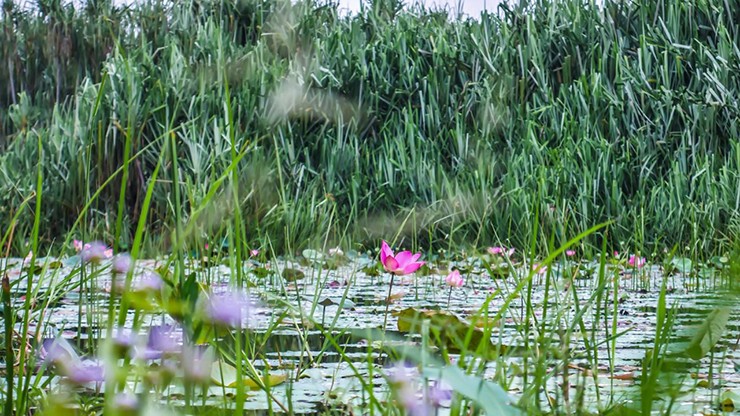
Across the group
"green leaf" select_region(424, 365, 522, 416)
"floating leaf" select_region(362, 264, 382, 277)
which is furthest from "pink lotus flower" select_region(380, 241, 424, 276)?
"floating leaf" select_region(362, 264, 382, 277)

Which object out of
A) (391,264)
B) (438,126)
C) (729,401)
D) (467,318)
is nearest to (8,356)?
(391,264)

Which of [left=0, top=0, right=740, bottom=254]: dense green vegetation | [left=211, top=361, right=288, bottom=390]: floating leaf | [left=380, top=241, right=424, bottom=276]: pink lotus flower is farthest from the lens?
[left=0, top=0, right=740, bottom=254]: dense green vegetation

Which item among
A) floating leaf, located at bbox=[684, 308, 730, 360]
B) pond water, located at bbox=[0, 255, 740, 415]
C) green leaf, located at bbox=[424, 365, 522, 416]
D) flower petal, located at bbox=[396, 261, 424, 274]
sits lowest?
pond water, located at bbox=[0, 255, 740, 415]

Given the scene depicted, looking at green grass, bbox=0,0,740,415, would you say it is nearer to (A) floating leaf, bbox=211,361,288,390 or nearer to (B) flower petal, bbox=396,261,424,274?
(B) flower petal, bbox=396,261,424,274

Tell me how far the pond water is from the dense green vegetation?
5.60ft

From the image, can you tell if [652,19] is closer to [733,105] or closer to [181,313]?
[733,105]

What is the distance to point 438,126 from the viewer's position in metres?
5.34

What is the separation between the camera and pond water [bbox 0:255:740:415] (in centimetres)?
103

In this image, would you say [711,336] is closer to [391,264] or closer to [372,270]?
[391,264]

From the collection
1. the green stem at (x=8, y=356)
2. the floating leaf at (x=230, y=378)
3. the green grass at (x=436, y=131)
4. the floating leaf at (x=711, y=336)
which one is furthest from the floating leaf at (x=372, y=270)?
the green stem at (x=8, y=356)

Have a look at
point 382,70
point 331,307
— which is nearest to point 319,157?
point 382,70

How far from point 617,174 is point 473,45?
1.53m

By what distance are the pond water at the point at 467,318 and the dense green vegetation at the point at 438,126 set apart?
1.71m

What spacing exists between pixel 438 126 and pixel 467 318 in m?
3.66
